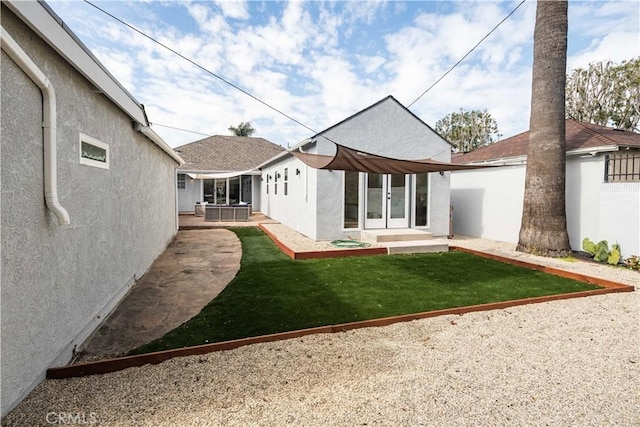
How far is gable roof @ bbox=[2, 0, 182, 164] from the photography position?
8.02 feet

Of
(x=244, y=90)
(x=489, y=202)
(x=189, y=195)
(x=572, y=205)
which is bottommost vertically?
(x=572, y=205)

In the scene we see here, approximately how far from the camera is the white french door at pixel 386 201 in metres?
11.2

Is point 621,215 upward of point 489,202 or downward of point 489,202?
downward

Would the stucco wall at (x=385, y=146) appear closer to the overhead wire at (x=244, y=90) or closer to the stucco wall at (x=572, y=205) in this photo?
the overhead wire at (x=244, y=90)

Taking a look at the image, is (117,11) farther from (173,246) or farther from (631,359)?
(631,359)

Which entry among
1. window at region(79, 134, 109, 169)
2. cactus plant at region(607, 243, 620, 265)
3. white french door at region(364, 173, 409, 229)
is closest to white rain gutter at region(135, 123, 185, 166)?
window at region(79, 134, 109, 169)

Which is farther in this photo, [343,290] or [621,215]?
[621,215]

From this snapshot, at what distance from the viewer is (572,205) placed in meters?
9.54

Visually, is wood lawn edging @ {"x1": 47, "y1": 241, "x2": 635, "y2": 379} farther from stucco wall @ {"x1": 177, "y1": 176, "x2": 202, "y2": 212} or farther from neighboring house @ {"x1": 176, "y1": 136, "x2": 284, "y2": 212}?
stucco wall @ {"x1": 177, "y1": 176, "x2": 202, "y2": 212}

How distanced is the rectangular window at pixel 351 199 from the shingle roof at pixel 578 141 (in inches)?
243

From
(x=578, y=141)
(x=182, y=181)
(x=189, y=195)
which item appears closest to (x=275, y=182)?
(x=189, y=195)

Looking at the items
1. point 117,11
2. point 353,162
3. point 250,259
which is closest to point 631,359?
point 353,162

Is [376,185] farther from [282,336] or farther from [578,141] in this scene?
[282,336]

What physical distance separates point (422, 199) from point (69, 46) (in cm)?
1070
